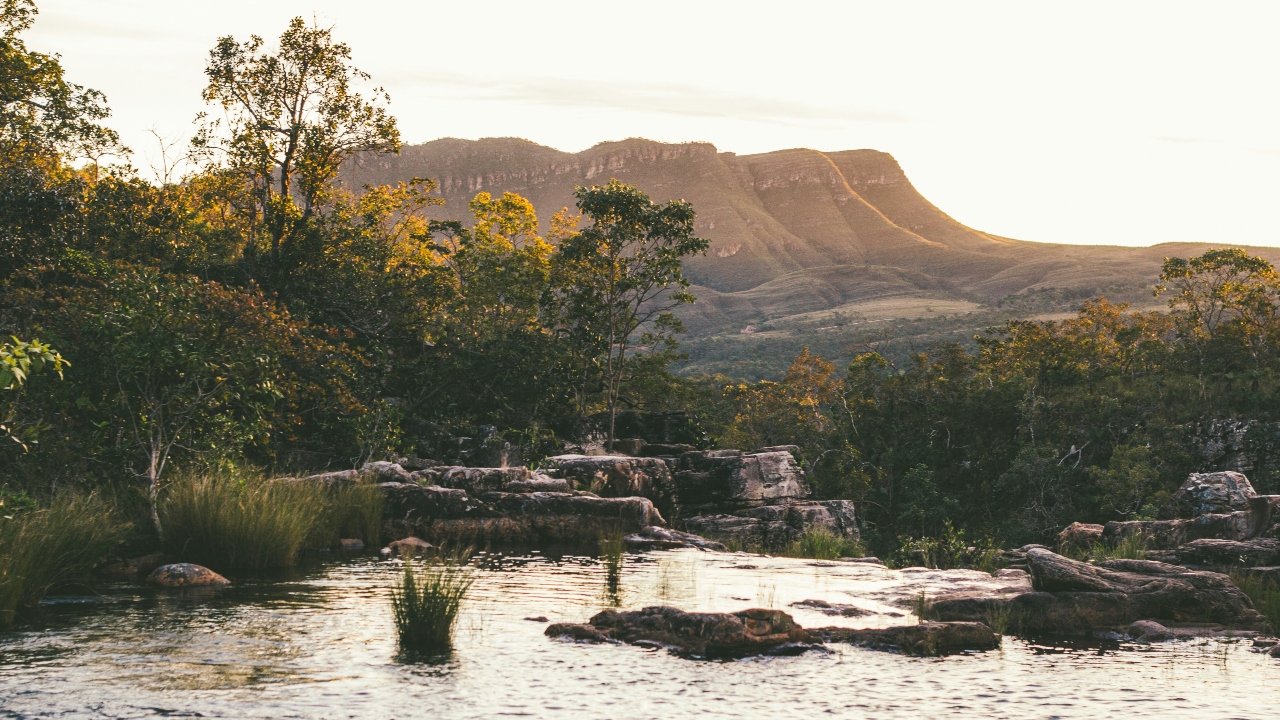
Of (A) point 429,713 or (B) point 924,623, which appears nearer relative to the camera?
(A) point 429,713

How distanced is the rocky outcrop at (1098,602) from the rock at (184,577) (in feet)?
28.5

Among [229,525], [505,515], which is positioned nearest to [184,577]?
[229,525]

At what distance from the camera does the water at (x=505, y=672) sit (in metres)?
7.52

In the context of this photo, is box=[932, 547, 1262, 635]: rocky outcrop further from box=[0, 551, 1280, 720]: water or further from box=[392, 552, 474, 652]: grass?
box=[392, 552, 474, 652]: grass

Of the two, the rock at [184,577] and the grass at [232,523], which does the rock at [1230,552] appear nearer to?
the grass at [232,523]

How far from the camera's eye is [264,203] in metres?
29.0

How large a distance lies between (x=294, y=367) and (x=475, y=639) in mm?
15813

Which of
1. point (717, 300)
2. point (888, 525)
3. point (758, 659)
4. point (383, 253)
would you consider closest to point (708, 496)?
point (888, 525)

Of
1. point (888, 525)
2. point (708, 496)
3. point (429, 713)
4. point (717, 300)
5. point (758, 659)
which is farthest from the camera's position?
point (717, 300)

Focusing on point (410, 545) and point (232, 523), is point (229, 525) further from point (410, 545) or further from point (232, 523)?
point (410, 545)

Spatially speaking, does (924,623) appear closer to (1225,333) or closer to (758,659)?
(758,659)

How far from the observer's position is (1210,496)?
1781 centimetres

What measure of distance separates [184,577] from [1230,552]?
13.8 metres

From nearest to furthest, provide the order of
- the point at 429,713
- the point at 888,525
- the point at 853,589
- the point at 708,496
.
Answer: the point at 429,713
the point at 853,589
the point at 708,496
the point at 888,525
